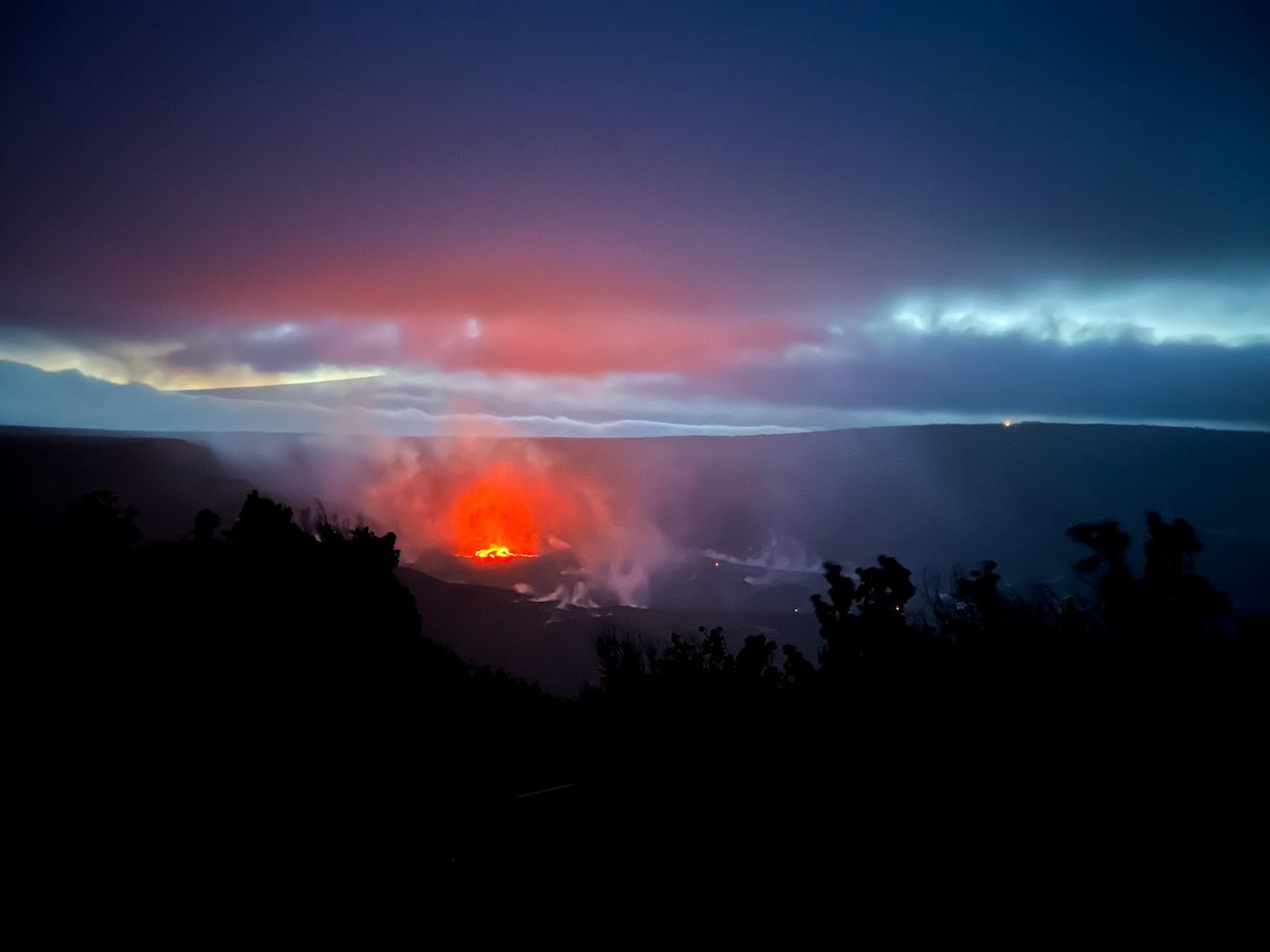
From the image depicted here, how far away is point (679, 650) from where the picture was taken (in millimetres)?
19922

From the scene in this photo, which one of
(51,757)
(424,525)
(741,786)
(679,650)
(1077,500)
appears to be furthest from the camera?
(424,525)

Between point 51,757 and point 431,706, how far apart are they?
27.2 feet

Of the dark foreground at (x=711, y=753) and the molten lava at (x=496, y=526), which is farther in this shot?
the molten lava at (x=496, y=526)

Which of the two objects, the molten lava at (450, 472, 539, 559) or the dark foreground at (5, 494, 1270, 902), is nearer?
the dark foreground at (5, 494, 1270, 902)

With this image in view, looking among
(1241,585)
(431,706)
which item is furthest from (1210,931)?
(1241,585)

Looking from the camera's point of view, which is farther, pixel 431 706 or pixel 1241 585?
pixel 1241 585

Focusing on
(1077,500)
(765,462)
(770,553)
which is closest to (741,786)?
(1077,500)

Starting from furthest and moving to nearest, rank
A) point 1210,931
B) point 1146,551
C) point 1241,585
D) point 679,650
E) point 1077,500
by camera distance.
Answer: point 1077,500 → point 1241,585 → point 679,650 → point 1146,551 → point 1210,931

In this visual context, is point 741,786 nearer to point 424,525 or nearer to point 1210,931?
point 1210,931

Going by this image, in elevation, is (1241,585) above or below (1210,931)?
below

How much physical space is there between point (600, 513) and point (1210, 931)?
132 metres

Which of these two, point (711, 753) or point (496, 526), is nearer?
point (711, 753)

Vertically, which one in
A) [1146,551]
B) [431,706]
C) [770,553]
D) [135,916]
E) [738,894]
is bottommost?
[770,553]

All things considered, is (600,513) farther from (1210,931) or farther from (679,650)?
(1210,931)
